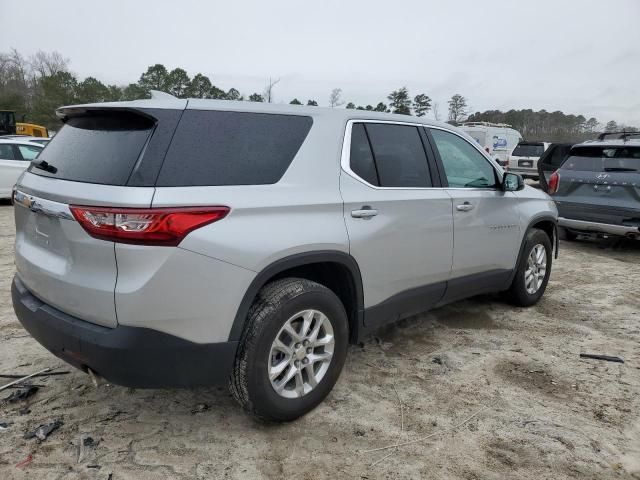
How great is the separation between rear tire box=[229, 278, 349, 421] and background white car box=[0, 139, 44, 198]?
1068 cm

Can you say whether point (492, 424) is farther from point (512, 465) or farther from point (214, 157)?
point (214, 157)

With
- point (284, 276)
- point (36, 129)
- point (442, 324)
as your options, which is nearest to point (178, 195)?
point (284, 276)

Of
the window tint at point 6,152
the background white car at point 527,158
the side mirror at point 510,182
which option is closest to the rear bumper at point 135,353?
the side mirror at point 510,182

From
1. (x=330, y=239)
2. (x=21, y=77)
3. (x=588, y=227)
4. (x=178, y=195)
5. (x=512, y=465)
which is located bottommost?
(x=512, y=465)

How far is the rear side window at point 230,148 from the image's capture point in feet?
7.52

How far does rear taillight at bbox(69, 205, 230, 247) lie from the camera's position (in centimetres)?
214

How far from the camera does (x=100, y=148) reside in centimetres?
245

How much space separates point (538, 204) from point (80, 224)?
410 centimetres

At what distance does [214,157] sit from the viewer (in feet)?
7.89

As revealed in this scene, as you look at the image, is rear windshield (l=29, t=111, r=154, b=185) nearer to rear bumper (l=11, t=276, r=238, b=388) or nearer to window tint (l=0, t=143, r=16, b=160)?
rear bumper (l=11, t=276, r=238, b=388)

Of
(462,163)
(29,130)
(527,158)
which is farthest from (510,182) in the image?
(29,130)

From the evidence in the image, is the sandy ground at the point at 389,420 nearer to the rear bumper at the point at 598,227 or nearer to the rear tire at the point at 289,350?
the rear tire at the point at 289,350

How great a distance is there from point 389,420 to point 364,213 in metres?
1.23

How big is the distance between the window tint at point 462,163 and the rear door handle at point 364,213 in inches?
40.2
